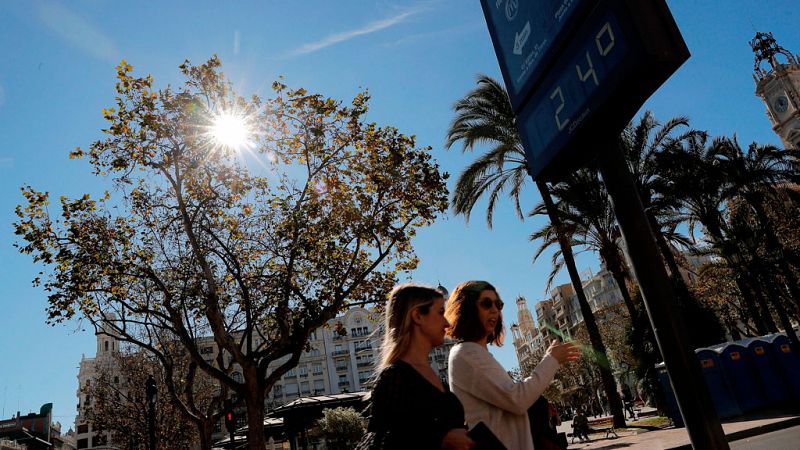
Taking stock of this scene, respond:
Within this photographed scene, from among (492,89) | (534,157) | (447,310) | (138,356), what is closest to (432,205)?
(492,89)

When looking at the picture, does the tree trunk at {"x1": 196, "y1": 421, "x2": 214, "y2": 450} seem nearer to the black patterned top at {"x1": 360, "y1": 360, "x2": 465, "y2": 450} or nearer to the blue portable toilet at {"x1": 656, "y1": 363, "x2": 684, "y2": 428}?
the blue portable toilet at {"x1": 656, "y1": 363, "x2": 684, "y2": 428}

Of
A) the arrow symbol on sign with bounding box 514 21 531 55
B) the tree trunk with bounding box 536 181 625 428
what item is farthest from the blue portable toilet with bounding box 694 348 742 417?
the arrow symbol on sign with bounding box 514 21 531 55

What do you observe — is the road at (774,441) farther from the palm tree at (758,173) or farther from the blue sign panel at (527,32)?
the palm tree at (758,173)

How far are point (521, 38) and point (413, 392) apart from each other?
2717 millimetres

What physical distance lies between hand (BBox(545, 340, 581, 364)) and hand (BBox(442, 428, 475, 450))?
90cm

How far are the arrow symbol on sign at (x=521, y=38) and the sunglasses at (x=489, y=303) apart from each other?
1900 mm

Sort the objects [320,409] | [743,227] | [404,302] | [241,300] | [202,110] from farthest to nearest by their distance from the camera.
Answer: [320,409] < [743,227] < [241,300] < [202,110] < [404,302]

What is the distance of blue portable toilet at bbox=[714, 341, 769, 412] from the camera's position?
13.9m

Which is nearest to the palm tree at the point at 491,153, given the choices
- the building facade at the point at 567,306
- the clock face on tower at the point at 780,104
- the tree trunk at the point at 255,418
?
the tree trunk at the point at 255,418

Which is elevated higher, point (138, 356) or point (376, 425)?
point (138, 356)

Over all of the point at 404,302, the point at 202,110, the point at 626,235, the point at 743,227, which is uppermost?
the point at 202,110

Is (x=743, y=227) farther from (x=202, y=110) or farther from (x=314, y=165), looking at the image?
(x=202, y=110)

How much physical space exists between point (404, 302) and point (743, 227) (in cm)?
2087

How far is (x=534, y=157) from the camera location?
3.65 meters
